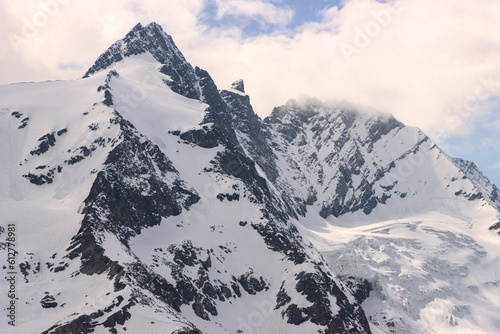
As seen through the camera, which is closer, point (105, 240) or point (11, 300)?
point (11, 300)

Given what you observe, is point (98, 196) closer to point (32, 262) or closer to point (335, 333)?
point (32, 262)

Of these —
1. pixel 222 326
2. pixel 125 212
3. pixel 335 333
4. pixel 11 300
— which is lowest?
pixel 335 333

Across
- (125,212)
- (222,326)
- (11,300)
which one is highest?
Result: (125,212)

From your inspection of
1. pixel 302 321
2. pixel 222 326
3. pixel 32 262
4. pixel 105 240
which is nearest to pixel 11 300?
pixel 32 262

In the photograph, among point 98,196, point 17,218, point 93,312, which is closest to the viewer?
point 93,312

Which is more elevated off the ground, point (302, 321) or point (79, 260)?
point (79, 260)

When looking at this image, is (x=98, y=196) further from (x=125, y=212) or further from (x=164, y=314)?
(x=164, y=314)

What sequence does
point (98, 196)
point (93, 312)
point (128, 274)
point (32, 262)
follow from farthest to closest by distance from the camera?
point (98, 196)
point (32, 262)
point (128, 274)
point (93, 312)

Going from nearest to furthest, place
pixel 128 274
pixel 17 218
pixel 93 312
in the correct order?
pixel 93 312
pixel 128 274
pixel 17 218

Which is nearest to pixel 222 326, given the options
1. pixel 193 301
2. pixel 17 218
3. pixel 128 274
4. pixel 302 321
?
pixel 193 301
